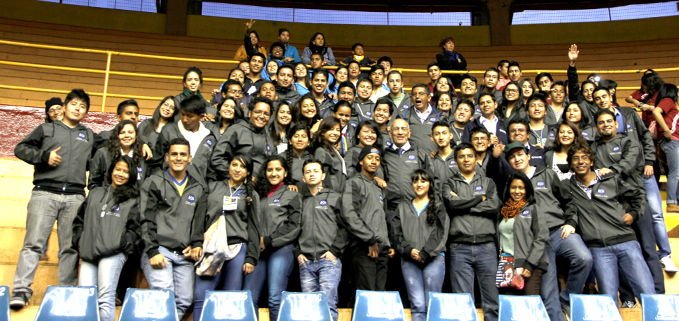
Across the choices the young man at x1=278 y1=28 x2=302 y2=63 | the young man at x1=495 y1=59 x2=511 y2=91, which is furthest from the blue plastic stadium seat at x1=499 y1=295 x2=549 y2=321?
the young man at x1=278 y1=28 x2=302 y2=63

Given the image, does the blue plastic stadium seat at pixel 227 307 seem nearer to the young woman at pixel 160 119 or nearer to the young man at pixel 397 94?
the young woman at pixel 160 119

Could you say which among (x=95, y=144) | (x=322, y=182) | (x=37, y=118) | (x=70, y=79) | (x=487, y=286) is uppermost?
(x=70, y=79)

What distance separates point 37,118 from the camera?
24.8 feet

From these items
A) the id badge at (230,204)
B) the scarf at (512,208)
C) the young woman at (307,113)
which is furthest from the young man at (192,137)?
the scarf at (512,208)

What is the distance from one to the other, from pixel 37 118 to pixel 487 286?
6.33 metres

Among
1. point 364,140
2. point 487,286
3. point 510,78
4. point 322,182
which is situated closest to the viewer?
point 487,286

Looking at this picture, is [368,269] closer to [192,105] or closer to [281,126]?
[281,126]

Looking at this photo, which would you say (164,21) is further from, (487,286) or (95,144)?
(487,286)

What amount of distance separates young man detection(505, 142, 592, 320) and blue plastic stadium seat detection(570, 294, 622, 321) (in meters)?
0.20

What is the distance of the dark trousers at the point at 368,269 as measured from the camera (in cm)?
453

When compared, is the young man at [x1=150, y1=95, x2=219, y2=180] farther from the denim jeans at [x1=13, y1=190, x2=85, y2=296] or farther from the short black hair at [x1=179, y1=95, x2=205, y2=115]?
the denim jeans at [x1=13, y1=190, x2=85, y2=296]

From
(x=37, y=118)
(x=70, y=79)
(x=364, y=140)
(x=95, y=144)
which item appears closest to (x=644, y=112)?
(x=364, y=140)

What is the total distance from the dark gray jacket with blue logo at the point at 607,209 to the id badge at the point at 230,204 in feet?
9.75

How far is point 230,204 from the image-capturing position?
14.8 ft
